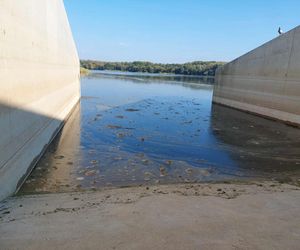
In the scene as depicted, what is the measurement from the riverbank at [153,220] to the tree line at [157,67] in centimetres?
12803

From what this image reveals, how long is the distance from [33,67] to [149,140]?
5.55 m

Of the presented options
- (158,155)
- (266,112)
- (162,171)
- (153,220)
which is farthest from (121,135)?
(266,112)

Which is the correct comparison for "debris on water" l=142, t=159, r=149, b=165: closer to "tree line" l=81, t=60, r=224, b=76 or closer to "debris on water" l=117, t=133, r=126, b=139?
"debris on water" l=117, t=133, r=126, b=139

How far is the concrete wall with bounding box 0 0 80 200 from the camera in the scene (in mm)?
5746

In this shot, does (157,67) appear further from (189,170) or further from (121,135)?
(189,170)

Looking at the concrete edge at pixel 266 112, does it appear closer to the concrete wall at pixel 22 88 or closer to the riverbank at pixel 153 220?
the riverbank at pixel 153 220

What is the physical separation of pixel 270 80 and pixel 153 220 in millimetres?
Result: 20269

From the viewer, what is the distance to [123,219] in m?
4.08

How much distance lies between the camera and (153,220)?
399 centimetres

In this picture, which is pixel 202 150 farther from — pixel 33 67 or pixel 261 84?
pixel 261 84

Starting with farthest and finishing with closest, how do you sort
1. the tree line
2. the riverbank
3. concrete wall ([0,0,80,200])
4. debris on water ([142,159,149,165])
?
the tree line < debris on water ([142,159,149,165]) < concrete wall ([0,0,80,200]) < the riverbank

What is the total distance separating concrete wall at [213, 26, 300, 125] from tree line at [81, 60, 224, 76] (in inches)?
4099

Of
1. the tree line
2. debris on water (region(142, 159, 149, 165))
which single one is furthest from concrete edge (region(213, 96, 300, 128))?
the tree line

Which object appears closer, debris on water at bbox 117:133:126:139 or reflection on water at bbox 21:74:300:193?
reflection on water at bbox 21:74:300:193
